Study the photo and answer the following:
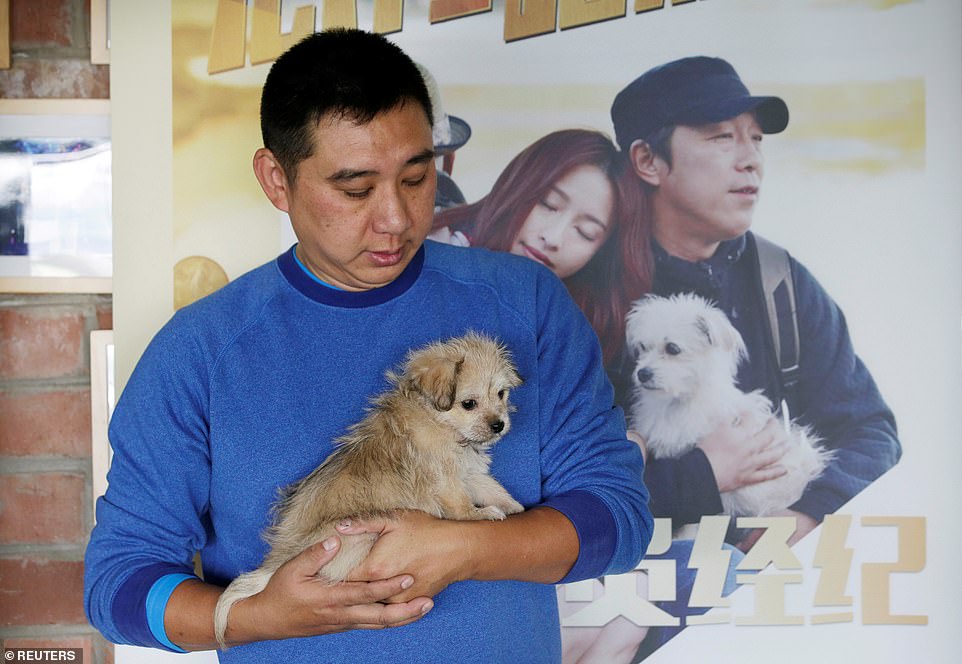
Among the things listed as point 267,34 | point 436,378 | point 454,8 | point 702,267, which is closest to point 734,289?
point 702,267

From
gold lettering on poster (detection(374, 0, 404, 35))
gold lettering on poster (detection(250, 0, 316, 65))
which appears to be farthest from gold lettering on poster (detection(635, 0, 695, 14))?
gold lettering on poster (detection(250, 0, 316, 65))

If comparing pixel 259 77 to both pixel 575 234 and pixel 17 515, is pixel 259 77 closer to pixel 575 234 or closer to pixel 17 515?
pixel 575 234

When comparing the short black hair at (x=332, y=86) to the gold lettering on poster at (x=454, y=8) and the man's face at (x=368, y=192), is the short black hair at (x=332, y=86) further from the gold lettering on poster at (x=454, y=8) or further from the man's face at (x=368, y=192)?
the gold lettering on poster at (x=454, y=8)

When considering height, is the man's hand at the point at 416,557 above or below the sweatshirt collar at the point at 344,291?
below

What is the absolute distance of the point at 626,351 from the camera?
2.22 metres

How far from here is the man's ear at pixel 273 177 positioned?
4.84ft

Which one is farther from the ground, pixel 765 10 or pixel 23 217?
pixel 765 10

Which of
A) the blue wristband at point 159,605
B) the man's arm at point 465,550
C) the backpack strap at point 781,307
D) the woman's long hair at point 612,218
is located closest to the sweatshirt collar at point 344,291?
the man's arm at point 465,550

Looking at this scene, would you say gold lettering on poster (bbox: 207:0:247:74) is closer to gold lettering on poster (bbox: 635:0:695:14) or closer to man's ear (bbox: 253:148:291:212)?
man's ear (bbox: 253:148:291:212)

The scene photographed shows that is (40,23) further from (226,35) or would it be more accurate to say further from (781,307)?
(781,307)

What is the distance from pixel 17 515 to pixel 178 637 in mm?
1078

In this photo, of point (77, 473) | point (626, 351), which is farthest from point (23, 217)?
point (626, 351)

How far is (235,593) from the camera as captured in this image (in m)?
1.41

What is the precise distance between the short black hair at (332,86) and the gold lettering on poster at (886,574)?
1596 millimetres
